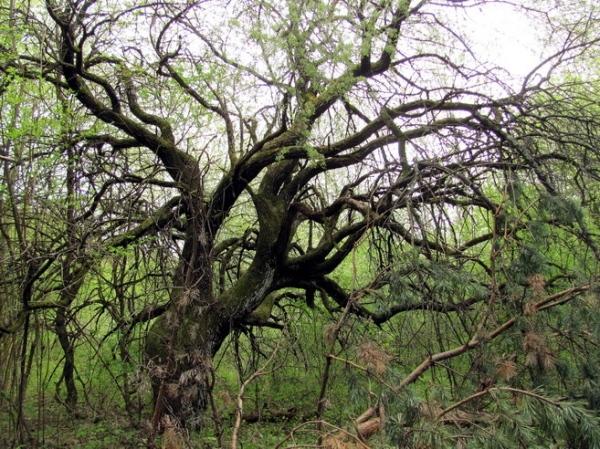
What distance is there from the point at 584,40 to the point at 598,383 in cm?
365

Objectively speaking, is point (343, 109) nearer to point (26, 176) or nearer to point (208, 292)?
point (208, 292)

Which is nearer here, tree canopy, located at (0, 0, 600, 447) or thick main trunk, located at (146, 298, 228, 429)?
tree canopy, located at (0, 0, 600, 447)

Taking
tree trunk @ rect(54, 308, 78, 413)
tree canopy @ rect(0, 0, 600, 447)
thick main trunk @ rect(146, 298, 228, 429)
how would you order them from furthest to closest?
tree trunk @ rect(54, 308, 78, 413) → thick main trunk @ rect(146, 298, 228, 429) → tree canopy @ rect(0, 0, 600, 447)

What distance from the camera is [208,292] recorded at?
5.40 m

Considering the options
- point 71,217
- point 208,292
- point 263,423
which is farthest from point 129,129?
point 263,423

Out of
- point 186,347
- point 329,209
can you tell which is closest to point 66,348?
point 186,347

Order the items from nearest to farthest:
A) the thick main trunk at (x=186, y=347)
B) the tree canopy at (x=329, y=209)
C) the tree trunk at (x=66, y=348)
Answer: the tree canopy at (x=329, y=209) < the thick main trunk at (x=186, y=347) < the tree trunk at (x=66, y=348)

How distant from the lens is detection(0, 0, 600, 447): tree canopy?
2695mm

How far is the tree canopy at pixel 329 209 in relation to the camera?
270cm

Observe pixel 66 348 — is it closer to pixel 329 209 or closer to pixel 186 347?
pixel 186 347

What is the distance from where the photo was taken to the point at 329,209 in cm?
536

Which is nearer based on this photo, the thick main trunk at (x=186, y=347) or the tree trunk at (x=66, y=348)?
the thick main trunk at (x=186, y=347)

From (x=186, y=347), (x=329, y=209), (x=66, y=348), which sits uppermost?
(x=329, y=209)

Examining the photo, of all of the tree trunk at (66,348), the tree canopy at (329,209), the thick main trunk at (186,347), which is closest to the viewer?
the tree canopy at (329,209)
